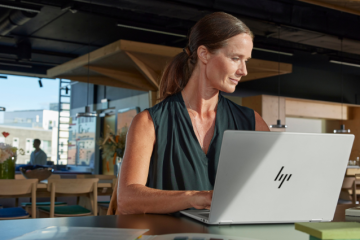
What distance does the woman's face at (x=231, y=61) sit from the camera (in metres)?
1.40

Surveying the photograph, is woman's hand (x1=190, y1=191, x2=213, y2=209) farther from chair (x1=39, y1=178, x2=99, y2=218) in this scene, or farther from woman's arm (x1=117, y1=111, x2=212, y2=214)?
chair (x1=39, y1=178, x2=99, y2=218)

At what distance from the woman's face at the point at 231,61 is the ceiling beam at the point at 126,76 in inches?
285

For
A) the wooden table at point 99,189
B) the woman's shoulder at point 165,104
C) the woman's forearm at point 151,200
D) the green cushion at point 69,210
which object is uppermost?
the woman's shoulder at point 165,104

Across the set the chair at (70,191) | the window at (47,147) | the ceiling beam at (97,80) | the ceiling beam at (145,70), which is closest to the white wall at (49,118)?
the window at (47,147)

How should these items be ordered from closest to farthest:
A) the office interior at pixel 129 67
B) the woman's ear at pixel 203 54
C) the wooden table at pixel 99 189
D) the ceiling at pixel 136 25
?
1. the woman's ear at pixel 203 54
2. the wooden table at pixel 99 189
3. the ceiling at pixel 136 25
4. the office interior at pixel 129 67

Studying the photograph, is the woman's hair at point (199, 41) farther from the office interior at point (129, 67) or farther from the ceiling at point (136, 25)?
the ceiling at point (136, 25)

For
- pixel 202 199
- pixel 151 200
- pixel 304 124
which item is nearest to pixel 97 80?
pixel 304 124

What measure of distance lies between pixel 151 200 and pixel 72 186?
360 centimetres

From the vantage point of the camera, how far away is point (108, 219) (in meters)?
1.12

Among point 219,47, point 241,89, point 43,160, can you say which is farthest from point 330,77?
point 219,47

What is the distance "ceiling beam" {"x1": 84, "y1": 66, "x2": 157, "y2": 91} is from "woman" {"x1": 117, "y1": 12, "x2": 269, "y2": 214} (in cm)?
706

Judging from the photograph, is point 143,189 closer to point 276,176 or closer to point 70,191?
point 276,176

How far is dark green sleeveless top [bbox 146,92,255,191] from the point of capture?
1460 mm

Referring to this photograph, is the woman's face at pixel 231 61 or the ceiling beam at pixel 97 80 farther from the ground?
the ceiling beam at pixel 97 80
